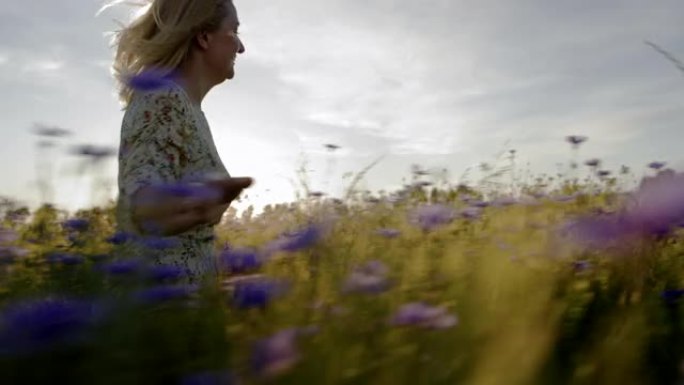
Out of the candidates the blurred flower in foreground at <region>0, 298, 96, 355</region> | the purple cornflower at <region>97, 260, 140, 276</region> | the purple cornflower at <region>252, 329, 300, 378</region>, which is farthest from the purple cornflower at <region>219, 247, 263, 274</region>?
the purple cornflower at <region>252, 329, 300, 378</region>

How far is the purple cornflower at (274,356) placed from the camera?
97 centimetres

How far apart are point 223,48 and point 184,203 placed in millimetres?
1284

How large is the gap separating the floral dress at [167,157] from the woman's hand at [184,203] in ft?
0.87

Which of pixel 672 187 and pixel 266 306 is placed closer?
pixel 266 306

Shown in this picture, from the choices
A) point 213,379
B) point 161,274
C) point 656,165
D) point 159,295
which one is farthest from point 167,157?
point 656,165

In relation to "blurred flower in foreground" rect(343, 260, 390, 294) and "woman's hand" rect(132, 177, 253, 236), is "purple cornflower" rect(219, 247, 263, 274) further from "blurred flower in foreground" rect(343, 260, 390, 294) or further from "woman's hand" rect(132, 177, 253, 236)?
"blurred flower in foreground" rect(343, 260, 390, 294)

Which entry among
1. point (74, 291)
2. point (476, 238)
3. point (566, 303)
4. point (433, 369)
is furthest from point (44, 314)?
point (476, 238)

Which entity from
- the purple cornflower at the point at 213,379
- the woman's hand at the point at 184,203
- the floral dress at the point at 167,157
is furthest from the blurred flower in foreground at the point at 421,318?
the floral dress at the point at 167,157

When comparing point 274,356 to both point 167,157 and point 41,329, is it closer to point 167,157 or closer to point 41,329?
point 41,329

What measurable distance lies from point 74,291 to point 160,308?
1.91 feet

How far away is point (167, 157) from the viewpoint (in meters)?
2.47

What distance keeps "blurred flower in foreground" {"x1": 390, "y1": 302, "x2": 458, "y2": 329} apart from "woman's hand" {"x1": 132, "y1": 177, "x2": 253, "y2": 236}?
680mm

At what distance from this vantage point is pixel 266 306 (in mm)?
1406

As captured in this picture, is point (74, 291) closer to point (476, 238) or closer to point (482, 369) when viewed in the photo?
point (482, 369)
